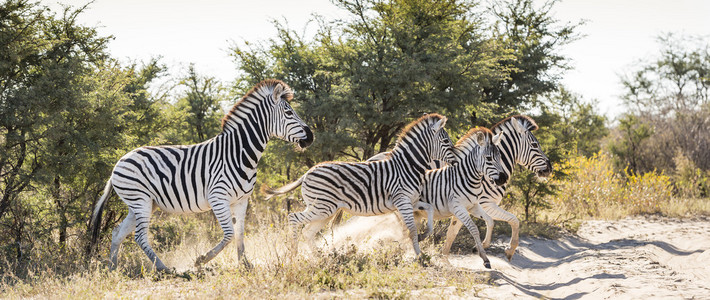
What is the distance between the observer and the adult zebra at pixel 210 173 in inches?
305

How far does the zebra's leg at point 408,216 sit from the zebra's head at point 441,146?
3.51 feet

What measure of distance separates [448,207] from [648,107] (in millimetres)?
26261

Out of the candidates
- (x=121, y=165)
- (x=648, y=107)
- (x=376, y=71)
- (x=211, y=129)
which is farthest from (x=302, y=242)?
(x=648, y=107)

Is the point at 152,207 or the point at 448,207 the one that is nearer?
the point at 152,207

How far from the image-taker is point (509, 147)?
1032 cm

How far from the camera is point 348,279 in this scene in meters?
6.86

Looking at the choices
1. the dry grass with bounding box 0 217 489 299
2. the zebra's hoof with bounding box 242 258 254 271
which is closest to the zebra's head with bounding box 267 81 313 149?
the dry grass with bounding box 0 217 489 299

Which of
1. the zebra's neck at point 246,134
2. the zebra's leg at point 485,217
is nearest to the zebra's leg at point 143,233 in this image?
the zebra's neck at point 246,134

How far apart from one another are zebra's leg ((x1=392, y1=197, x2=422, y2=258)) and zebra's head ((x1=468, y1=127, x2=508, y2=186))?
140 cm

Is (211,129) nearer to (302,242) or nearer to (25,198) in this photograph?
(25,198)

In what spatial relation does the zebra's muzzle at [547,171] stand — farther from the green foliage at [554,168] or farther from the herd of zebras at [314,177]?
the green foliage at [554,168]

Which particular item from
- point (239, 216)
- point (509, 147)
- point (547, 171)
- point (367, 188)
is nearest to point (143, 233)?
point (239, 216)

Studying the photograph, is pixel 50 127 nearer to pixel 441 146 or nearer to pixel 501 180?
pixel 441 146

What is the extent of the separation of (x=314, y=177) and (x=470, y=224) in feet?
8.22
